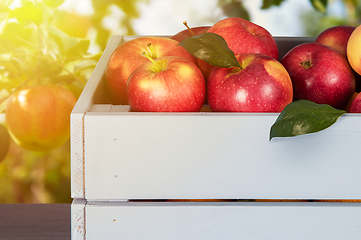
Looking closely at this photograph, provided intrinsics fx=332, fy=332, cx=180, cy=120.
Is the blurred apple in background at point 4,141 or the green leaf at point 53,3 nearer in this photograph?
the green leaf at point 53,3

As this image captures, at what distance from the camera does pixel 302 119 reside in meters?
0.41

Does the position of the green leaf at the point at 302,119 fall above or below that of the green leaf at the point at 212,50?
below

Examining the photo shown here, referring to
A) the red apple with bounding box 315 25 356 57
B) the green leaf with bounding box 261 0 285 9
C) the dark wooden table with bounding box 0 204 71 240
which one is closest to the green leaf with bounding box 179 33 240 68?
the red apple with bounding box 315 25 356 57

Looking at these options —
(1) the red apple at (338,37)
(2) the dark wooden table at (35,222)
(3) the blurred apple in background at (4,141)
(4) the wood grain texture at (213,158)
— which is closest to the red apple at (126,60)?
(4) the wood grain texture at (213,158)

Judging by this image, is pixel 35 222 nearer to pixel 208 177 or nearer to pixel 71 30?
pixel 208 177

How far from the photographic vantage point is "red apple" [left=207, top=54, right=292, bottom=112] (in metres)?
0.48

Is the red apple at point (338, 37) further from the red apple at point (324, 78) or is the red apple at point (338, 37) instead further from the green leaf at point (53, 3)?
the green leaf at point (53, 3)

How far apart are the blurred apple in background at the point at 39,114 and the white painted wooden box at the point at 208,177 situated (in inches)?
Result: 24.2

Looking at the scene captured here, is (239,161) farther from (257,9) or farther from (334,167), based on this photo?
(257,9)

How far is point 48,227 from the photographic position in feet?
2.75

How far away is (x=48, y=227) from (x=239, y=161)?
613 mm

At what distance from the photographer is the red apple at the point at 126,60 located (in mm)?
601

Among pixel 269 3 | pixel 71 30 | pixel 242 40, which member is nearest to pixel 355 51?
pixel 242 40

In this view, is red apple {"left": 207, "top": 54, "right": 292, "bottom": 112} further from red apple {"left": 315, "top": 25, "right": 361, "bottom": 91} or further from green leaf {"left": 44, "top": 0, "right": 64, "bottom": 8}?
green leaf {"left": 44, "top": 0, "right": 64, "bottom": 8}
